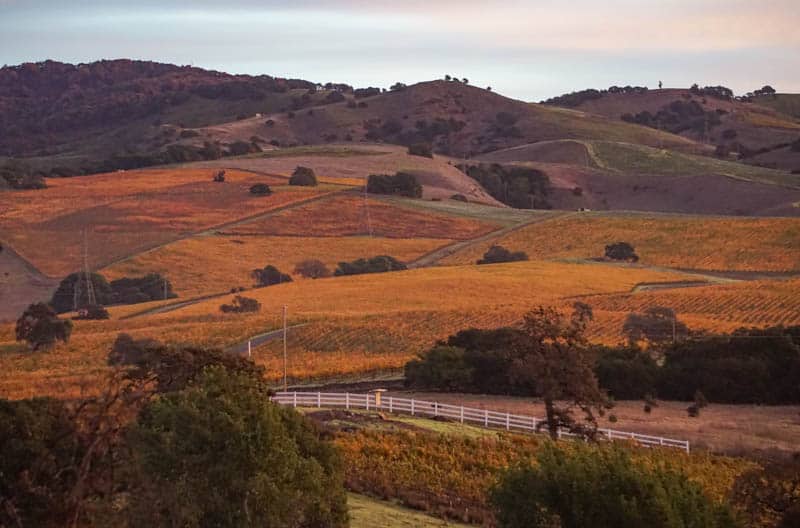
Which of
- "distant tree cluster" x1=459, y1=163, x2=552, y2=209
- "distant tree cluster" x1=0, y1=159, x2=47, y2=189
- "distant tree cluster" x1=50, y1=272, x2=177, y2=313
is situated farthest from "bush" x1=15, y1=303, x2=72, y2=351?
"distant tree cluster" x1=459, y1=163, x2=552, y2=209

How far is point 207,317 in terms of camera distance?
6238cm

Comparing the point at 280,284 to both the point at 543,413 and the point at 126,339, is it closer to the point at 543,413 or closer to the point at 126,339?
the point at 126,339

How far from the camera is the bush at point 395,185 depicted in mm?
114688

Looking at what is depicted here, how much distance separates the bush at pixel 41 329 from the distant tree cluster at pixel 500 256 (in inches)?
1452

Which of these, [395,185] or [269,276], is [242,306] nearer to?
[269,276]

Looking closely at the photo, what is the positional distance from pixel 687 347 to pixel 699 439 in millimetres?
10616

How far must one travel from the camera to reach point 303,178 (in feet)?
376

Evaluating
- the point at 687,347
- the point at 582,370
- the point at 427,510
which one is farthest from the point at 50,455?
the point at 687,347

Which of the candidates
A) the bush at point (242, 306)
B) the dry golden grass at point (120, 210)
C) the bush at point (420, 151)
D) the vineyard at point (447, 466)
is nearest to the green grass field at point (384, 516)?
the vineyard at point (447, 466)

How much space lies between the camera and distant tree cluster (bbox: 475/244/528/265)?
282 feet

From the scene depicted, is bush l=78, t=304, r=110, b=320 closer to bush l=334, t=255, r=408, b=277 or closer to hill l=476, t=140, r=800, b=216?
bush l=334, t=255, r=408, b=277

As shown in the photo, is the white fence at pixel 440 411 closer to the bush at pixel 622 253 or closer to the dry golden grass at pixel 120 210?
the dry golden grass at pixel 120 210

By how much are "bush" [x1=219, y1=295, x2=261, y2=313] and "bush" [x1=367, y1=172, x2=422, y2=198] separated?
48758 mm

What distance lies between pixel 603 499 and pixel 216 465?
222 inches
